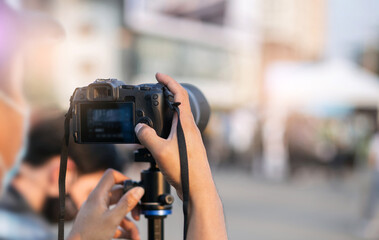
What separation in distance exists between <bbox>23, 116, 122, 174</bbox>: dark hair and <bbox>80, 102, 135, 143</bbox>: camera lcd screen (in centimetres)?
62

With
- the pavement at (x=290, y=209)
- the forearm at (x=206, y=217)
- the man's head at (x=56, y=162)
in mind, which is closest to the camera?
the forearm at (x=206, y=217)

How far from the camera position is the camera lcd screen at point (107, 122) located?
1319mm

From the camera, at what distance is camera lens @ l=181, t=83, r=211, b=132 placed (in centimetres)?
137

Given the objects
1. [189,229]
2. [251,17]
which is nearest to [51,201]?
[189,229]

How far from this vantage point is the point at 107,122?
4.39 ft

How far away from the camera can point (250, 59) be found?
3127 centimetres

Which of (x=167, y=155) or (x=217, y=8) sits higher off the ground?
(x=217, y=8)

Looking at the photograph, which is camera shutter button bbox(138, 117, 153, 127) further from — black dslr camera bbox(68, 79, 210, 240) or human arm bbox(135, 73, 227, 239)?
human arm bbox(135, 73, 227, 239)

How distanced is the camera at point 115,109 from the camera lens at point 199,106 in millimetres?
11

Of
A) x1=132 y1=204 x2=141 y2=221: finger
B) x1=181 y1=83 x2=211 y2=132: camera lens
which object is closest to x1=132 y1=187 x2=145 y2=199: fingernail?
x1=132 y1=204 x2=141 y2=221: finger

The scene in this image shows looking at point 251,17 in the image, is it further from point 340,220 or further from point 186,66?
point 340,220

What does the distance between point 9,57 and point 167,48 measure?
23.8 meters

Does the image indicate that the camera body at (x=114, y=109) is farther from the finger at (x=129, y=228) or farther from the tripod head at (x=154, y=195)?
the finger at (x=129, y=228)

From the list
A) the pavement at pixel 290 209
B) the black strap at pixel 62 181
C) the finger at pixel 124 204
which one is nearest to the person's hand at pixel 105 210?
the finger at pixel 124 204
